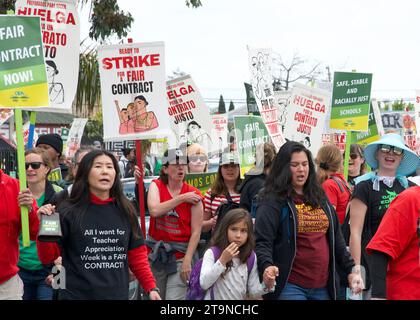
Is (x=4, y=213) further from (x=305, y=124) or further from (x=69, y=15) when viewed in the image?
(x=305, y=124)

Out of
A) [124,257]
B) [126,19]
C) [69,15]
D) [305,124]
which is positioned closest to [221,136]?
[305,124]

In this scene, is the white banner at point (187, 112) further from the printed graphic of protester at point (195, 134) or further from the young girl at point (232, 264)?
the young girl at point (232, 264)

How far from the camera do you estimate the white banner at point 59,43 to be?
25.1 ft

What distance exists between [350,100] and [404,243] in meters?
5.90

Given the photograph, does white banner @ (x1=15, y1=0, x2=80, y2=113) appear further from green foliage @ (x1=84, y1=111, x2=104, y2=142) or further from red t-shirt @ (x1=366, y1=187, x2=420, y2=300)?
green foliage @ (x1=84, y1=111, x2=104, y2=142)

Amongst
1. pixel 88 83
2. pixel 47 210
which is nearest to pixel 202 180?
pixel 47 210

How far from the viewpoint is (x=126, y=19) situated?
17812 mm

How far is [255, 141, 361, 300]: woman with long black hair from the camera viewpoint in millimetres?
5617

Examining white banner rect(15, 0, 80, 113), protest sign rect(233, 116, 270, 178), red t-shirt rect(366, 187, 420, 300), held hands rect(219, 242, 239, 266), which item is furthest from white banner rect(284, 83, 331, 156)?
red t-shirt rect(366, 187, 420, 300)

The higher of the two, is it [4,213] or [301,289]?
[4,213]

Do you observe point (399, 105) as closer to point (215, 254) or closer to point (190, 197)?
point (190, 197)

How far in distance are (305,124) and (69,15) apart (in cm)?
345

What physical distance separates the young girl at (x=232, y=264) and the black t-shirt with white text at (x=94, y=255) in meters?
0.80

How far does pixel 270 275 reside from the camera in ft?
17.6
